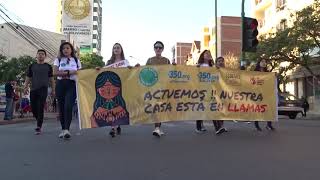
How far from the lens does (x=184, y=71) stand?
452 inches

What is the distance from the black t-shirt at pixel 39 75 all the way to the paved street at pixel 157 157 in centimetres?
120

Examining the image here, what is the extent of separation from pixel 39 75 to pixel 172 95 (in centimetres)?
257

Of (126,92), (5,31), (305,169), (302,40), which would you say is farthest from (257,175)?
(5,31)

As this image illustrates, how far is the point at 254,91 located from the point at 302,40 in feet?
83.8

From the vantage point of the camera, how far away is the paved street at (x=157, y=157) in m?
6.45

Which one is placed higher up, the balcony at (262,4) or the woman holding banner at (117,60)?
the balcony at (262,4)

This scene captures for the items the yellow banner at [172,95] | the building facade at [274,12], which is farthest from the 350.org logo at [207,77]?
the building facade at [274,12]

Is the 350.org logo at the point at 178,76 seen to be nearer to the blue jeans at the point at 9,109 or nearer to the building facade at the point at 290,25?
the blue jeans at the point at 9,109

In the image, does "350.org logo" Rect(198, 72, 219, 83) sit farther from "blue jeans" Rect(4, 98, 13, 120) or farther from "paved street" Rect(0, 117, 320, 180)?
"blue jeans" Rect(4, 98, 13, 120)

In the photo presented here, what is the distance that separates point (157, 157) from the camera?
7.66m

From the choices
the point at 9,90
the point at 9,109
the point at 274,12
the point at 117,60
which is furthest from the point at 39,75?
the point at 274,12

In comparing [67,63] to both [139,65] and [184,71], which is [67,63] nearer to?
[139,65]

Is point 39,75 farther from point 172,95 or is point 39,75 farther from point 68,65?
point 172,95

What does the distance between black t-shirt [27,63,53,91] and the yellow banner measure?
47.1 inches
